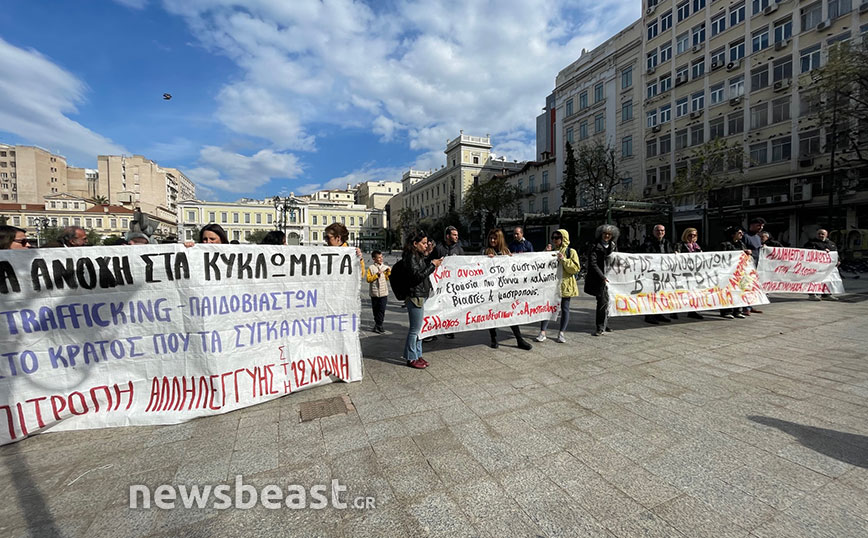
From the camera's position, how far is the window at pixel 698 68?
98.9 feet

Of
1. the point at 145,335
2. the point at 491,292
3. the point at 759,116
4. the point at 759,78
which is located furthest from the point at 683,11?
the point at 145,335

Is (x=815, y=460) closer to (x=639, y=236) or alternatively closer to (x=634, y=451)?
(x=634, y=451)

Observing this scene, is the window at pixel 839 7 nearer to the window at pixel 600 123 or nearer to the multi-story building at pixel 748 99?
the multi-story building at pixel 748 99

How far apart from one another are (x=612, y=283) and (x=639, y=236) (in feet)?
102

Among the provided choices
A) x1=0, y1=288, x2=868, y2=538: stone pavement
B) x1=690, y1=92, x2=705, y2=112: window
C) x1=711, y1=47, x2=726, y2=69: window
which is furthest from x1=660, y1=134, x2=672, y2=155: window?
x1=0, y1=288, x2=868, y2=538: stone pavement

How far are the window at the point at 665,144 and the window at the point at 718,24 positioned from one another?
305 inches

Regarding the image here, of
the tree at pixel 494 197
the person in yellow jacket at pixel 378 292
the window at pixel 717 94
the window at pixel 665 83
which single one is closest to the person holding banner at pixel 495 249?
the person in yellow jacket at pixel 378 292

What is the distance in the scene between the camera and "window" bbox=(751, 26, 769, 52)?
86.2 ft

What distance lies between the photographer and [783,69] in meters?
25.4

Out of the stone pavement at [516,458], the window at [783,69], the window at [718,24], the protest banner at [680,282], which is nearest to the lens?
the stone pavement at [516,458]

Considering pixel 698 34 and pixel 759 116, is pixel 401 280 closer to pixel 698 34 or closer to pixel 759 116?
pixel 759 116

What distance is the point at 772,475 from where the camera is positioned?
7.86 feet

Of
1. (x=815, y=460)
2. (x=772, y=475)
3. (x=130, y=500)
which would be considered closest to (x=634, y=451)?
(x=772, y=475)

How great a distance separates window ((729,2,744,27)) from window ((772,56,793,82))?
4.71 metres
